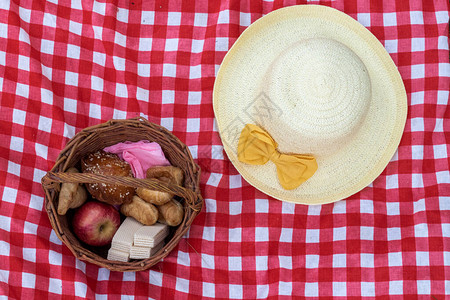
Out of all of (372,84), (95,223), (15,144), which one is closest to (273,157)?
(372,84)

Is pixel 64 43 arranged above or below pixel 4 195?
above

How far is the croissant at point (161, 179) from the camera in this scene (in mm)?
1090

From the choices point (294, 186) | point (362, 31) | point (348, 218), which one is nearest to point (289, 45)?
point (362, 31)

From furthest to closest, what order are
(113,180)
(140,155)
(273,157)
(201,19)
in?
(201,19)
(140,155)
(273,157)
(113,180)

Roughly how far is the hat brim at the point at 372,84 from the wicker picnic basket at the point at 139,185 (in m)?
0.13

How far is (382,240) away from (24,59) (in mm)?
1060

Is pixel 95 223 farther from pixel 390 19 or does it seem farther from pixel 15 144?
pixel 390 19

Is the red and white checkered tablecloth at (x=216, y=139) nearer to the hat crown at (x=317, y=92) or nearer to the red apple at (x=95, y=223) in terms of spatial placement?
the red apple at (x=95, y=223)

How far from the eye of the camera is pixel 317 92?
98cm

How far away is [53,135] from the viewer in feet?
4.00

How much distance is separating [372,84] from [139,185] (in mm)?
604

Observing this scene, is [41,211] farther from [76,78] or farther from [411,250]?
[411,250]

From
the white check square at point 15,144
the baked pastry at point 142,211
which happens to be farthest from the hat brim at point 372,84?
the white check square at point 15,144

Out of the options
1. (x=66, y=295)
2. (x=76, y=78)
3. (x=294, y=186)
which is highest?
(x=76, y=78)
